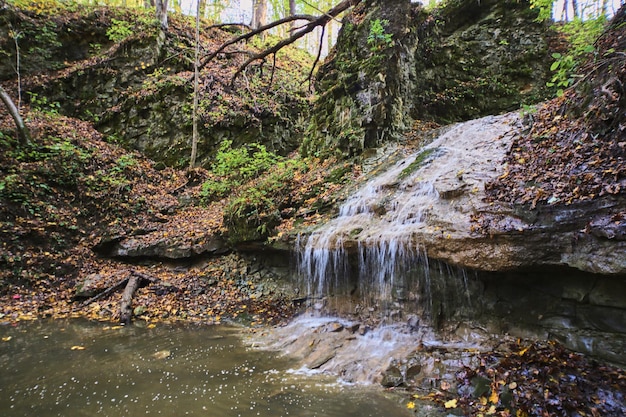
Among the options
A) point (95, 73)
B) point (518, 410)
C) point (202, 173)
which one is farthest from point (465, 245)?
point (95, 73)

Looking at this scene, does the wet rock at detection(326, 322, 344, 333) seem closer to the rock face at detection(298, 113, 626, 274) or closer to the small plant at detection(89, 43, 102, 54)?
the rock face at detection(298, 113, 626, 274)

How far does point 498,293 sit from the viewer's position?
15.9ft

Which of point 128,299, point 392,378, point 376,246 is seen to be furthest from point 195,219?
point 392,378

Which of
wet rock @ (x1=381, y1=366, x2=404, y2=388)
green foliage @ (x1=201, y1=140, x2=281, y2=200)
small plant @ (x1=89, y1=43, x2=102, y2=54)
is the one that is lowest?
wet rock @ (x1=381, y1=366, x2=404, y2=388)

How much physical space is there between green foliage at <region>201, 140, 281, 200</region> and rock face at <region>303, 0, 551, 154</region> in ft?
5.28

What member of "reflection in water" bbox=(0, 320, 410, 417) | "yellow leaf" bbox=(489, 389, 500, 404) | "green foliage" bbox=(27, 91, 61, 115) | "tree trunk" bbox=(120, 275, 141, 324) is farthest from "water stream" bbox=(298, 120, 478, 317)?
Result: "green foliage" bbox=(27, 91, 61, 115)

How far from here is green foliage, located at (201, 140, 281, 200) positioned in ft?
35.8

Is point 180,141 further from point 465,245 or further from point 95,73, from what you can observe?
point 465,245

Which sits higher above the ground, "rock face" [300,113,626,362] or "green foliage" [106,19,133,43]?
"green foliage" [106,19,133,43]

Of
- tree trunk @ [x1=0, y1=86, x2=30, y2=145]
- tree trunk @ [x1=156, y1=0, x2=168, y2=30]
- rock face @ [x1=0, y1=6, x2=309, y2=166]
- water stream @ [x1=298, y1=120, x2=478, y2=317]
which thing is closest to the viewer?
water stream @ [x1=298, y1=120, x2=478, y2=317]

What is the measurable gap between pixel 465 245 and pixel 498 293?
944 mm

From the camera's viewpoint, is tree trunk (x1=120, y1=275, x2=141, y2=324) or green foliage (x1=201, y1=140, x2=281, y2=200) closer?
tree trunk (x1=120, y1=275, x2=141, y2=324)

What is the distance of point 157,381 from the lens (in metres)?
4.12

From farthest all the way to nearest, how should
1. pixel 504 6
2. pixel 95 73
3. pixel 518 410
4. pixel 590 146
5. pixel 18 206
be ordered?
pixel 95 73 < pixel 504 6 < pixel 18 206 < pixel 590 146 < pixel 518 410
